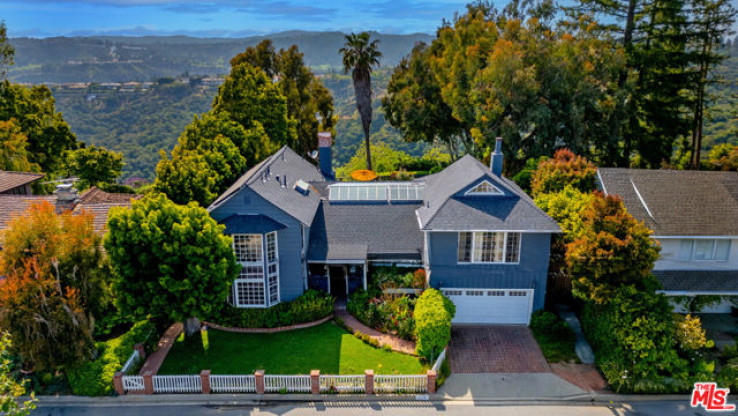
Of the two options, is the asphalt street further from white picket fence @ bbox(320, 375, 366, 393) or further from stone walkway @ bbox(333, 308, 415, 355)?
stone walkway @ bbox(333, 308, 415, 355)

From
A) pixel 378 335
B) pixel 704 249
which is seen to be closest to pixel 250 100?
pixel 378 335

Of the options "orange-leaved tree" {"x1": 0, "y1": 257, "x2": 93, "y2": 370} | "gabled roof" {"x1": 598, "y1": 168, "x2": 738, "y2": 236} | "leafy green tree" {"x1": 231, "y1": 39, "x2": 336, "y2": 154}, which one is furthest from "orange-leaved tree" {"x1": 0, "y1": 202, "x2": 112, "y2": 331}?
"leafy green tree" {"x1": 231, "y1": 39, "x2": 336, "y2": 154}

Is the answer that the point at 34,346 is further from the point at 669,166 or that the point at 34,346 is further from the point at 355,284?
the point at 669,166

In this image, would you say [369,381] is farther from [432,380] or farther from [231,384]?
[231,384]

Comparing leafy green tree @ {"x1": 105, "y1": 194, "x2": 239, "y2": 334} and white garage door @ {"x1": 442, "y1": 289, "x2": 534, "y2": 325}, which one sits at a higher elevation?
leafy green tree @ {"x1": 105, "y1": 194, "x2": 239, "y2": 334}

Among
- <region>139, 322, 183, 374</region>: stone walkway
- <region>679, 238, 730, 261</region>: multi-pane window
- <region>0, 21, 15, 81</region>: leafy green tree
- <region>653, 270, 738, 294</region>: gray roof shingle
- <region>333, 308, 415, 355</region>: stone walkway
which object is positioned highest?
<region>0, 21, 15, 81</region>: leafy green tree

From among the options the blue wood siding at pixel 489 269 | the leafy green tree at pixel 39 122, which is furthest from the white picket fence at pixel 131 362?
the leafy green tree at pixel 39 122

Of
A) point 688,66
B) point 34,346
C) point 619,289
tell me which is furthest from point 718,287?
point 34,346
